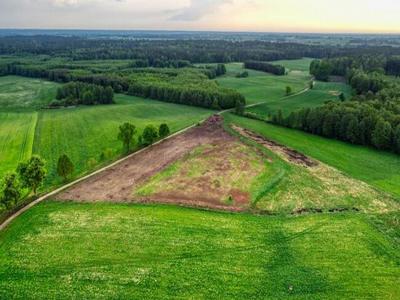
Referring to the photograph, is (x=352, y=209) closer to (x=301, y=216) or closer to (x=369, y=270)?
(x=301, y=216)

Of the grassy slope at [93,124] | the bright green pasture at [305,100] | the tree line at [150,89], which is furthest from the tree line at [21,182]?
the tree line at [150,89]

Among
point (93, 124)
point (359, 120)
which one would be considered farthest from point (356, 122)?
point (93, 124)

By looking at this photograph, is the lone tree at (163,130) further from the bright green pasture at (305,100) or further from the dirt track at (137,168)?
the bright green pasture at (305,100)

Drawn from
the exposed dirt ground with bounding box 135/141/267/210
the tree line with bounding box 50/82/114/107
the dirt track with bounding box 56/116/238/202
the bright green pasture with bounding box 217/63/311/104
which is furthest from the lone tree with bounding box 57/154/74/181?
the bright green pasture with bounding box 217/63/311/104

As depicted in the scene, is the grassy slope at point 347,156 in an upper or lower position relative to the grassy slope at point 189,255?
upper

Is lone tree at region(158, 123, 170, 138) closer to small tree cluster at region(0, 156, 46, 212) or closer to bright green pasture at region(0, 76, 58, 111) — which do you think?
small tree cluster at region(0, 156, 46, 212)
